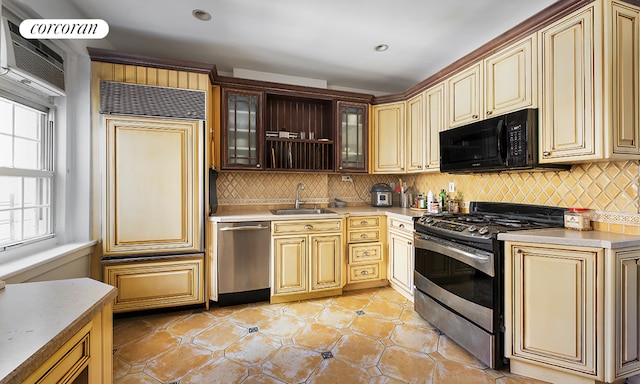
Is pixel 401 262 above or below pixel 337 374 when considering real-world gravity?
above

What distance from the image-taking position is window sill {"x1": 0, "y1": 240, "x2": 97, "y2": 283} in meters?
1.56

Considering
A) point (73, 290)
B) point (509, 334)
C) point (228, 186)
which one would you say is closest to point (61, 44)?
point (228, 186)

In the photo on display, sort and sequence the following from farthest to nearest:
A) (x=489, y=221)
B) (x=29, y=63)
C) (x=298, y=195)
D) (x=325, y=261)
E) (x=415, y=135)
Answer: (x=298, y=195), (x=415, y=135), (x=325, y=261), (x=489, y=221), (x=29, y=63)

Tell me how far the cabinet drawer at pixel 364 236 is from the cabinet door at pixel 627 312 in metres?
1.88

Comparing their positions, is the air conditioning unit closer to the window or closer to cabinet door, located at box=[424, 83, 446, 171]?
the window

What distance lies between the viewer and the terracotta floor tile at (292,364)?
1713 millimetres

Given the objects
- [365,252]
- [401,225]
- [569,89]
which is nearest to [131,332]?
[365,252]

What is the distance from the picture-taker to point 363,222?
3.05 m

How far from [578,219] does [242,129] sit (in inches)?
115

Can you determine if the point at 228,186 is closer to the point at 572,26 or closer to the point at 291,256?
the point at 291,256

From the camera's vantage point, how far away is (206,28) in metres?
2.37

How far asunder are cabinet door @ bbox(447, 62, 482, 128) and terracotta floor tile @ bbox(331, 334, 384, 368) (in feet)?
6.67

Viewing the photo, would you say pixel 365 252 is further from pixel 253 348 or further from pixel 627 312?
pixel 627 312

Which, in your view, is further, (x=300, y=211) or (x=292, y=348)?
(x=300, y=211)
